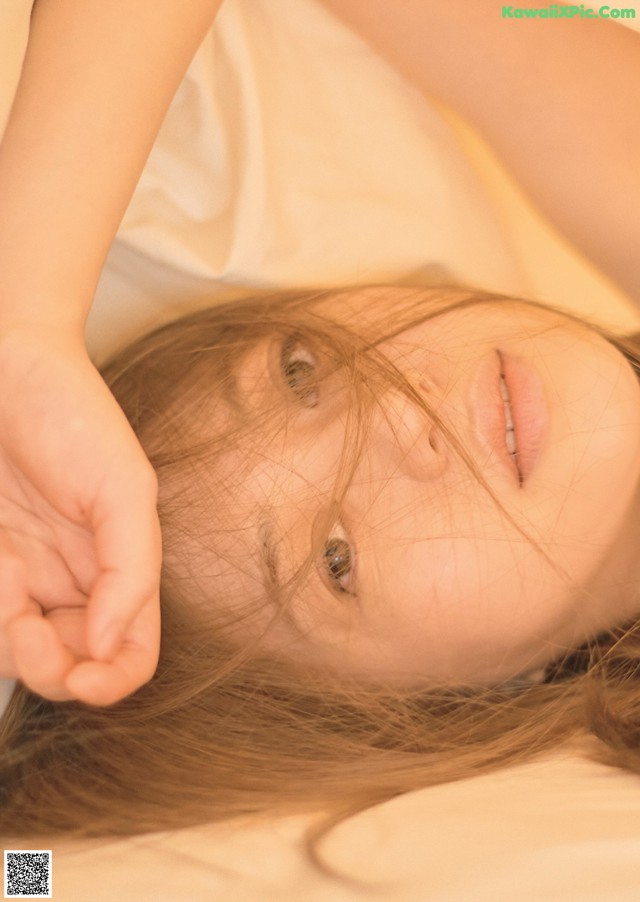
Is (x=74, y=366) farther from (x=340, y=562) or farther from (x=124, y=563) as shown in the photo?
(x=340, y=562)

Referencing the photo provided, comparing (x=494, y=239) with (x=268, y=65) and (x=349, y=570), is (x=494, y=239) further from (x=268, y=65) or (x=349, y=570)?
(x=349, y=570)

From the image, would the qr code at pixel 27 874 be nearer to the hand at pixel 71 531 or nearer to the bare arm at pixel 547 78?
the hand at pixel 71 531

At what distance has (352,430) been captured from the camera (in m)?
0.97

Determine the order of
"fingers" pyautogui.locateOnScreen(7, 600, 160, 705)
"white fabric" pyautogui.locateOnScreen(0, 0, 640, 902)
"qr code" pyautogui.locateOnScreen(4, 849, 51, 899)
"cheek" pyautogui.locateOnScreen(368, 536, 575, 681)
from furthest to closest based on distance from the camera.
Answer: "white fabric" pyautogui.locateOnScreen(0, 0, 640, 902)
"cheek" pyautogui.locateOnScreen(368, 536, 575, 681)
"qr code" pyautogui.locateOnScreen(4, 849, 51, 899)
"fingers" pyautogui.locateOnScreen(7, 600, 160, 705)

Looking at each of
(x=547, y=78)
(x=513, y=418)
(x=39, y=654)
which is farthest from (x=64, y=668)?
(x=547, y=78)

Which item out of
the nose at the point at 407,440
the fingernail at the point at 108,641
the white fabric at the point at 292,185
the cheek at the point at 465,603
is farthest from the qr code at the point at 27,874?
the nose at the point at 407,440

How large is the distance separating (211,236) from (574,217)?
1.63 ft

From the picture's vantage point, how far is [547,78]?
46.7 inches

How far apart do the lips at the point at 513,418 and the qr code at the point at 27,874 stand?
0.60 metres

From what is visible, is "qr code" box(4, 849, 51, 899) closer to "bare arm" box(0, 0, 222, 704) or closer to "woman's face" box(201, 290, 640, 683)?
"bare arm" box(0, 0, 222, 704)

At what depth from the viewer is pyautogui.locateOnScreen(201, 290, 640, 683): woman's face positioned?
3.12 ft

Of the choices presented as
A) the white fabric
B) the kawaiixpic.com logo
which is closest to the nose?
the white fabric

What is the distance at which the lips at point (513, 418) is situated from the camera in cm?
99

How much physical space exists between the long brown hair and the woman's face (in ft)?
0.11
